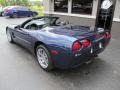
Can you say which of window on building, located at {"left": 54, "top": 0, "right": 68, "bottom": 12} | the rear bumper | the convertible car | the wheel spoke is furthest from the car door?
window on building, located at {"left": 54, "top": 0, "right": 68, "bottom": 12}

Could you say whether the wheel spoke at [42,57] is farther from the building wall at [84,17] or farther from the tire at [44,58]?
the building wall at [84,17]

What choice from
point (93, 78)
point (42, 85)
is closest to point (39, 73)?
point (42, 85)

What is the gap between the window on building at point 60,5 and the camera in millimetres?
8546

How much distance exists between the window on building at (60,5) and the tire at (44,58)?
552cm

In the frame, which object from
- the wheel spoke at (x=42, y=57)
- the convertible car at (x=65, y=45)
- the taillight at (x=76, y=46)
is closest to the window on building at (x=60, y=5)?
the convertible car at (x=65, y=45)

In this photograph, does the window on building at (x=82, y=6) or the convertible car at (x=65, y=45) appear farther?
the window on building at (x=82, y=6)

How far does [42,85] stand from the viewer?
299 centimetres

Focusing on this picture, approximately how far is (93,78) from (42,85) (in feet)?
3.86

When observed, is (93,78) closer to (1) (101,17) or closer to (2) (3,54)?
(2) (3,54)

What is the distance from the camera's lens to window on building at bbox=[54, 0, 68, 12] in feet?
28.0

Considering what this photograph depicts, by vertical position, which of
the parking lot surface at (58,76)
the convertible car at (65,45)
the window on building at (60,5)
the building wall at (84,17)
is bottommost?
the parking lot surface at (58,76)

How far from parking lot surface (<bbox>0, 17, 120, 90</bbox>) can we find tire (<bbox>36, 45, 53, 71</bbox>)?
150mm

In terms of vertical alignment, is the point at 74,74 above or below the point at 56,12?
below

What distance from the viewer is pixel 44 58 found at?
3531mm
